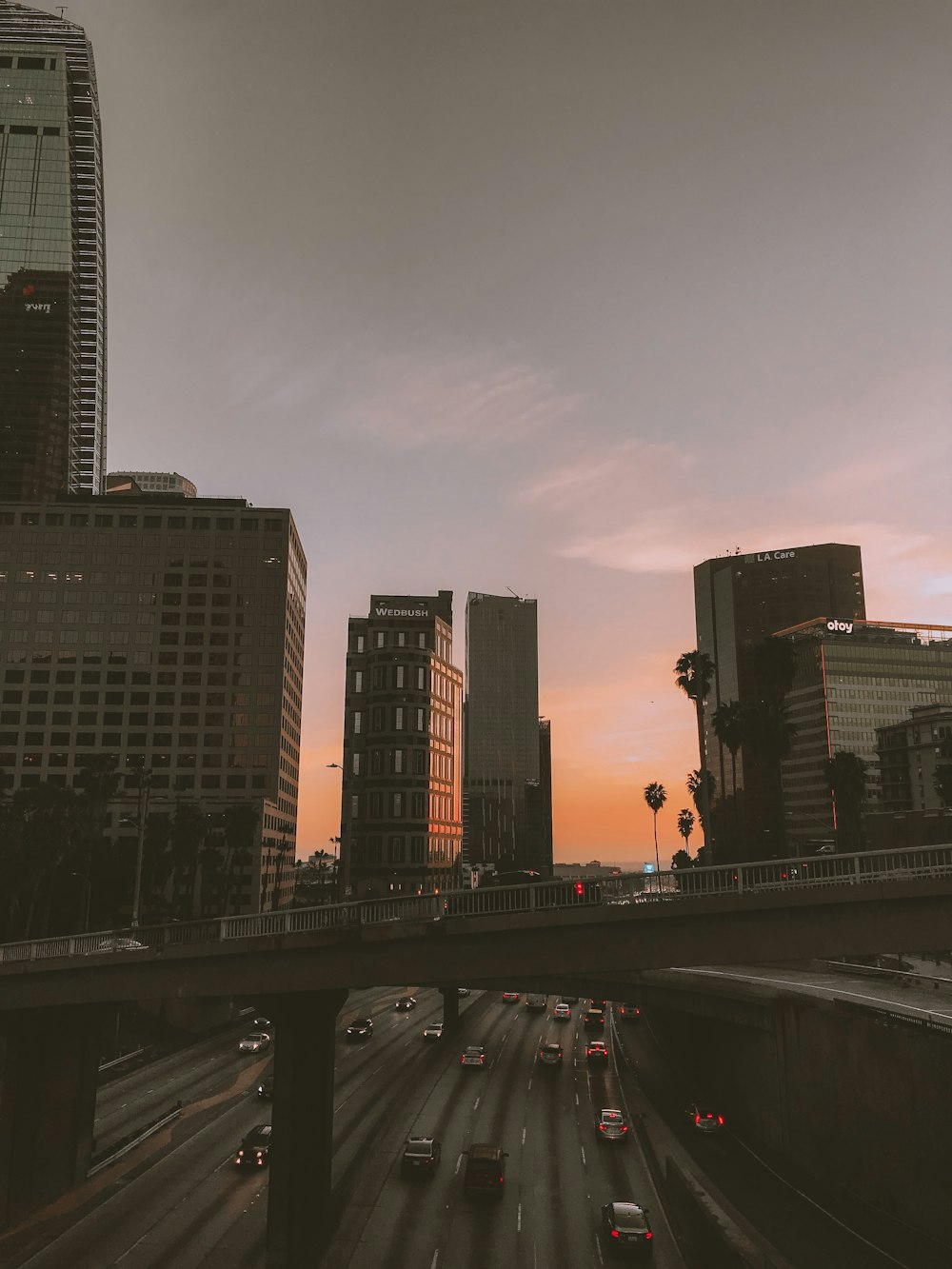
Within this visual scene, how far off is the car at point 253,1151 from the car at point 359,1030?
3512 cm

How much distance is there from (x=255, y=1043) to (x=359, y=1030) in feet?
33.5

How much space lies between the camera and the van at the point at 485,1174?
129 feet

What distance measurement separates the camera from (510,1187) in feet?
135

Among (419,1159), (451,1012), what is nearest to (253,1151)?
(419,1159)

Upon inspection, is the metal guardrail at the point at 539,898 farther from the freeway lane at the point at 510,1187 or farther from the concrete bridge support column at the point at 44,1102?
the freeway lane at the point at 510,1187

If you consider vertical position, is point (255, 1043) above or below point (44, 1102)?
below

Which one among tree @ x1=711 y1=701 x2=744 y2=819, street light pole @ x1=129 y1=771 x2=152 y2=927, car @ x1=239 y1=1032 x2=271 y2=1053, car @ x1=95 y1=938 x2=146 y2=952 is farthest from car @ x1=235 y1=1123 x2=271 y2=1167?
tree @ x1=711 y1=701 x2=744 y2=819

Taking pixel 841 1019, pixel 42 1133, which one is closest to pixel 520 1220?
pixel 841 1019

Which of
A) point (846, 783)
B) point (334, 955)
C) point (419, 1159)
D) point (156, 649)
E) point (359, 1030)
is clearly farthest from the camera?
point (156, 649)

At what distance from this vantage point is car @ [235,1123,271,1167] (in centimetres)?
4400

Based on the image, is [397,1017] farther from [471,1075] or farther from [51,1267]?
[51,1267]

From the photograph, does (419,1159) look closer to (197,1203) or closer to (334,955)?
(197,1203)

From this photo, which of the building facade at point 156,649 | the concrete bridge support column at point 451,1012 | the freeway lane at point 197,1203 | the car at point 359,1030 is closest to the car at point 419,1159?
the freeway lane at point 197,1203

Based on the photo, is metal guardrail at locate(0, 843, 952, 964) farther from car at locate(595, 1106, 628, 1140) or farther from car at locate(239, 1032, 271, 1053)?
car at locate(239, 1032, 271, 1053)
